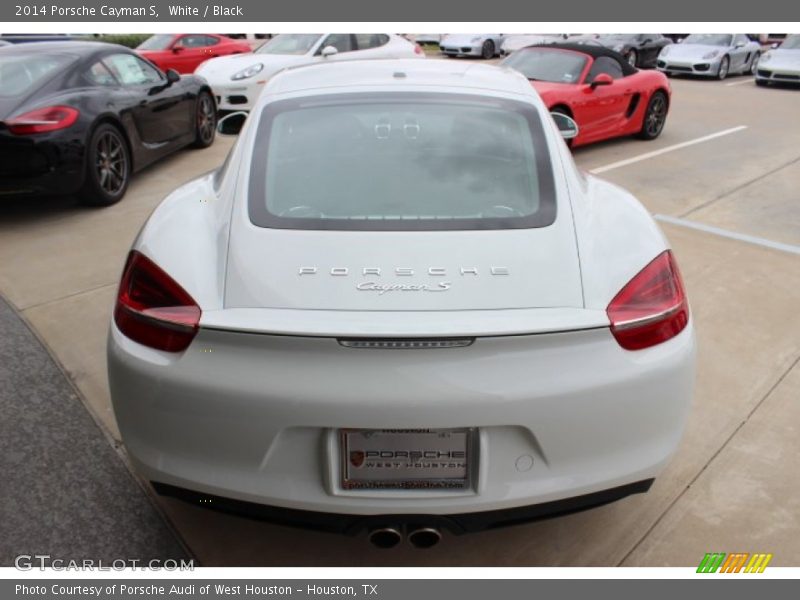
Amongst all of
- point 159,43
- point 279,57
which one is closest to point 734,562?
point 279,57

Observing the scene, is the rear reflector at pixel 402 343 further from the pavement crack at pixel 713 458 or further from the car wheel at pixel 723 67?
the car wheel at pixel 723 67

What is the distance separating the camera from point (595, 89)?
839 centimetres

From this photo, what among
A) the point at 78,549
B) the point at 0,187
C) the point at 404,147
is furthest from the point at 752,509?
the point at 0,187

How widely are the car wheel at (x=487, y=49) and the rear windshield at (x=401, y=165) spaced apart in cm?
2115

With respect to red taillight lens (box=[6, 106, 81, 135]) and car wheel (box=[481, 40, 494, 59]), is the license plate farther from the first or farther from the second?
car wheel (box=[481, 40, 494, 59])

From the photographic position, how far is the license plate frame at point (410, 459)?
1.89 m

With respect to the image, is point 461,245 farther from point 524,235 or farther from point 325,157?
point 325,157

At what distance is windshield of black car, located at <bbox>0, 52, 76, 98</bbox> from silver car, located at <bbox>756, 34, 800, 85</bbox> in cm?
1465

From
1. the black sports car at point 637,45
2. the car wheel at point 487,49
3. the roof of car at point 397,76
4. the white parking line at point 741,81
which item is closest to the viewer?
the roof of car at point 397,76

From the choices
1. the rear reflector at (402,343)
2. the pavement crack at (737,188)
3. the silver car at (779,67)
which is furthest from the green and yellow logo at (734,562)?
the silver car at (779,67)

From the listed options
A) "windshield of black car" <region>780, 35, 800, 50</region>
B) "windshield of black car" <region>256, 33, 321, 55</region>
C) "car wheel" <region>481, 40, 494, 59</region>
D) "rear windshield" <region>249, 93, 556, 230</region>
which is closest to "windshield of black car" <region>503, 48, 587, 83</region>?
"windshield of black car" <region>256, 33, 321, 55</region>

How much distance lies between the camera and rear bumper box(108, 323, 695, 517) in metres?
1.82

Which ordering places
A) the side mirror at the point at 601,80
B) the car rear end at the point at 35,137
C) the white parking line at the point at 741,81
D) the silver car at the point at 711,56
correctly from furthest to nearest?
the silver car at the point at 711,56, the white parking line at the point at 741,81, the side mirror at the point at 601,80, the car rear end at the point at 35,137

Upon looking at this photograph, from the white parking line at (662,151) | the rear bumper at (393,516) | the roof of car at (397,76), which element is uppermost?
the roof of car at (397,76)
